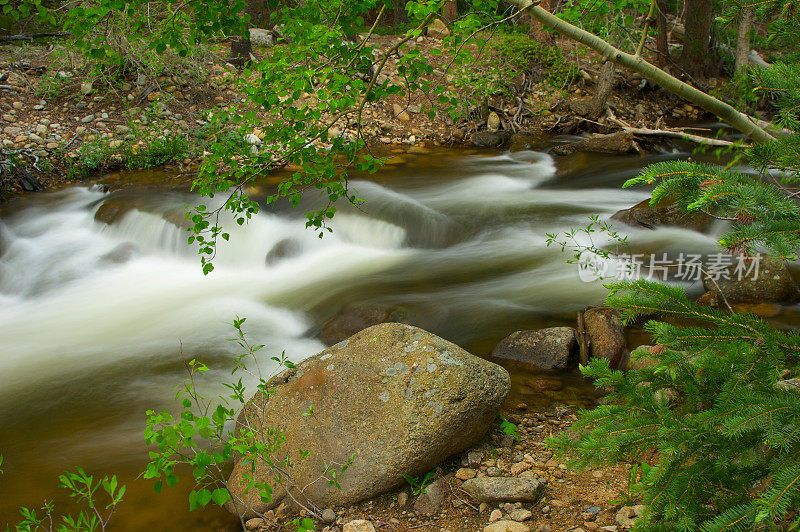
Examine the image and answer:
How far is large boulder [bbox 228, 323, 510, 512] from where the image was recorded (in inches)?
132

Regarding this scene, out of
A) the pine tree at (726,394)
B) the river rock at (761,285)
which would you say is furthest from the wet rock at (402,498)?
the river rock at (761,285)

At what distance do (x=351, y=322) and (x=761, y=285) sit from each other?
3.89 metres

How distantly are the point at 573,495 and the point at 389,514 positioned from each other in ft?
3.23

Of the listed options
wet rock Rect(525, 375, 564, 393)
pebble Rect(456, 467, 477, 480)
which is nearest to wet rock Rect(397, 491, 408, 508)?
pebble Rect(456, 467, 477, 480)

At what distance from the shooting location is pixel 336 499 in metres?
3.33

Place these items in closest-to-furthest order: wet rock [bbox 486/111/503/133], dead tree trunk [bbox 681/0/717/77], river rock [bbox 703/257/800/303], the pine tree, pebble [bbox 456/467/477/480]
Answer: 1. the pine tree
2. pebble [bbox 456/467/477/480]
3. river rock [bbox 703/257/800/303]
4. wet rock [bbox 486/111/503/133]
5. dead tree trunk [bbox 681/0/717/77]

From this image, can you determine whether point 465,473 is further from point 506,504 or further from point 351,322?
point 351,322

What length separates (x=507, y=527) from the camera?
298cm

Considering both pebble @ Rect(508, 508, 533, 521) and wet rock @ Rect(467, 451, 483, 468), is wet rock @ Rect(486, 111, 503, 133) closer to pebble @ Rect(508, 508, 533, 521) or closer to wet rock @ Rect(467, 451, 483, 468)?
wet rock @ Rect(467, 451, 483, 468)

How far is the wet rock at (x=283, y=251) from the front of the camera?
7.82 m

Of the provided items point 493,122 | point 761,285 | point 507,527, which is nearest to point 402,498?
point 507,527

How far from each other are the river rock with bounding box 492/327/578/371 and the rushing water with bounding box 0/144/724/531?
0.22m

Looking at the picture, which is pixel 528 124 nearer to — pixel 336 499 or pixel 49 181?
pixel 49 181

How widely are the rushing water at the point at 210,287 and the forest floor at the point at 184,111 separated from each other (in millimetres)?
1328
